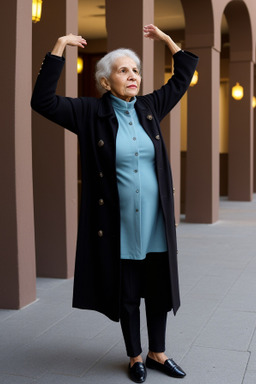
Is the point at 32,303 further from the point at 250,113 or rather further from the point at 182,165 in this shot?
the point at 250,113

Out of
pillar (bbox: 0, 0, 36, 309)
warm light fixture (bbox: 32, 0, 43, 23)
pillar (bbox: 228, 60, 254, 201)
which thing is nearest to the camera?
pillar (bbox: 0, 0, 36, 309)

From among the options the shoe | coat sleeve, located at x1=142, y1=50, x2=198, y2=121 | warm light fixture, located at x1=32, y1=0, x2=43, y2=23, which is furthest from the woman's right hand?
warm light fixture, located at x1=32, y1=0, x2=43, y2=23

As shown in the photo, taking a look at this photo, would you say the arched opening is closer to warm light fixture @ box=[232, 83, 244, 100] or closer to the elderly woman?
warm light fixture @ box=[232, 83, 244, 100]

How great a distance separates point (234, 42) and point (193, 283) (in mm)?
8878

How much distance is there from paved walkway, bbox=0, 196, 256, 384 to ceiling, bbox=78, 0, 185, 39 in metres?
7.79

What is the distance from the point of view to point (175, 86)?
3.30 m

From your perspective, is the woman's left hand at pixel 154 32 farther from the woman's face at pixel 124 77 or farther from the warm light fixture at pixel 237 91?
the warm light fixture at pixel 237 91

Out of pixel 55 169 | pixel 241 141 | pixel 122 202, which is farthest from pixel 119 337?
pixel 241 141

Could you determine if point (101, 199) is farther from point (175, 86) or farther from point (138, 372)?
point (138, 372)

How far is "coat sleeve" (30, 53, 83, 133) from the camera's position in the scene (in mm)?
2859

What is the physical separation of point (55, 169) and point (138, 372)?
2.75 metres

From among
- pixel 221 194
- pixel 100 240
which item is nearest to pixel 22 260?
pixel 100 240

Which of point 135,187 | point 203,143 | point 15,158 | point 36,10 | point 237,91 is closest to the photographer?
point 135,187

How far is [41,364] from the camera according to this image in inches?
135
